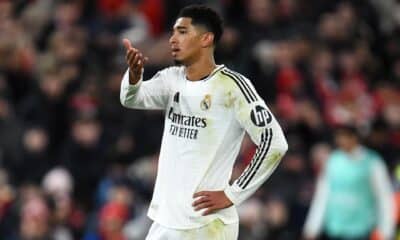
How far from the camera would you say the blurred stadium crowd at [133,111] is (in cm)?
1502

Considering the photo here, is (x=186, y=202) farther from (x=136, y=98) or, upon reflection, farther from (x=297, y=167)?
(x=297, y=167)

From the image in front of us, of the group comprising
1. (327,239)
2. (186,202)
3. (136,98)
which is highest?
(136,98)

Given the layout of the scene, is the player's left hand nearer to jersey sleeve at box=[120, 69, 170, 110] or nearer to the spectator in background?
jersey sleeve at box=[120, 69, 170, 110]

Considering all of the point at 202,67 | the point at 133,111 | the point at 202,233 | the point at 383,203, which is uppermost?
the point at 202,67

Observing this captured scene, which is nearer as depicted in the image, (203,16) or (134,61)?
(134,61)

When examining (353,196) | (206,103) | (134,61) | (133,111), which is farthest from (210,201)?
(133,111)

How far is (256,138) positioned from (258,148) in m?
0.06

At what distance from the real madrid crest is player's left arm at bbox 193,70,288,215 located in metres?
0.16

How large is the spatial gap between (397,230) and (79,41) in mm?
5452

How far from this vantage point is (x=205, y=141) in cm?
913

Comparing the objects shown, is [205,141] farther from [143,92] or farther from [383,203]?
[383,203]

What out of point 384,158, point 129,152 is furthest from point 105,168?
point 384,158

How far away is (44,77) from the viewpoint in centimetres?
1684

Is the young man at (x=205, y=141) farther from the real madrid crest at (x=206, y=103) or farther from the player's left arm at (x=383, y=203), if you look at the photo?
the player's left arm at (x=383, y=203)
